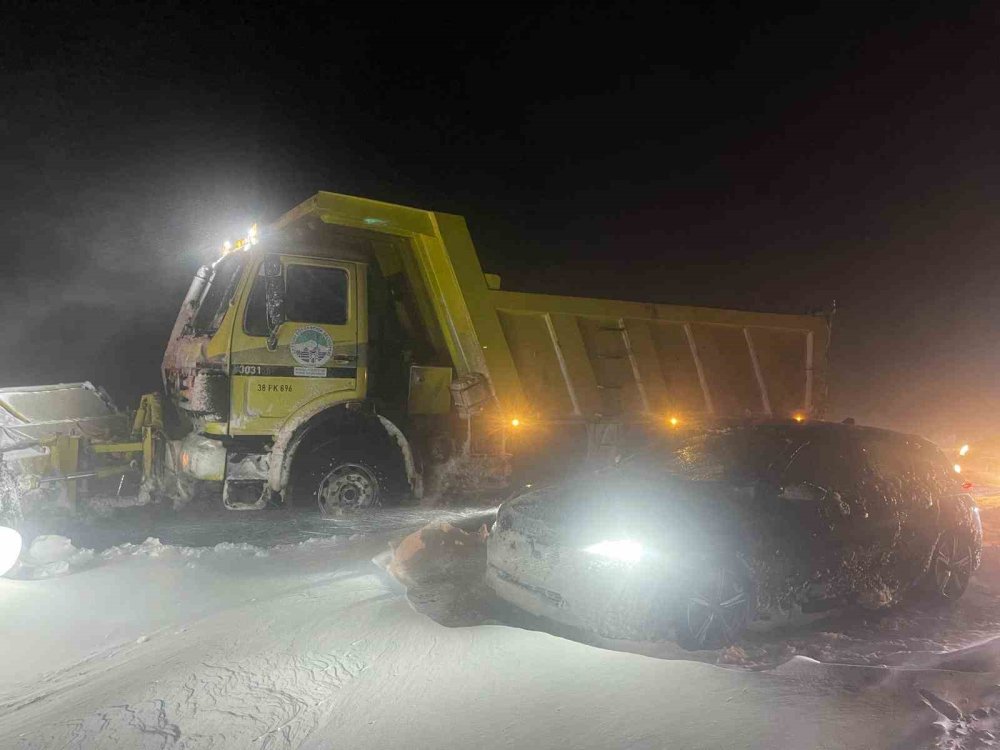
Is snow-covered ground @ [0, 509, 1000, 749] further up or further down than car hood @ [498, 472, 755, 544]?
further down

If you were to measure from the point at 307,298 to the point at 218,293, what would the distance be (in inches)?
39.2

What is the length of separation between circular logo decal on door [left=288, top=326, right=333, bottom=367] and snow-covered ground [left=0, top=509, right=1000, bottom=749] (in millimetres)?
2523

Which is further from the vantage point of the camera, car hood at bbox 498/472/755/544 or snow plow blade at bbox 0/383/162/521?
snow plow blade at bbox 0/383/162/521

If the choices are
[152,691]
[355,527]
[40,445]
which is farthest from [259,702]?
[40,445]

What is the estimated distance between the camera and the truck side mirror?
22.4 feet

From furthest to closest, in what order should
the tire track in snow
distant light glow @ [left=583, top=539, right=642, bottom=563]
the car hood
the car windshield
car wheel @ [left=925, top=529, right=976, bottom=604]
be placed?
1. car wheel @ [left=925, top=529, right=976, bottom=604]
2. the car windshield
3. the car hood
4. distant light glow @ [left=583, top=539, right=642, bottom=563]
5. the tire track in snow

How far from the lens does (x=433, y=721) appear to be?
2.88 metres

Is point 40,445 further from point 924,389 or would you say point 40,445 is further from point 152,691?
point 924,389

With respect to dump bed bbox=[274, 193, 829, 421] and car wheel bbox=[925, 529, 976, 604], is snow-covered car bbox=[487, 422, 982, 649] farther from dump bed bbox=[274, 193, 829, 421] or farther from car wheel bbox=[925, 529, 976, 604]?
dump bed bbox=[274, 193, 829, 421]

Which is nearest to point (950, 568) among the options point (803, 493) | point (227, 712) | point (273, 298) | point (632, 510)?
point (803, 493)

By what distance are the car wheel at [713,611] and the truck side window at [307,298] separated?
4638 millimetres

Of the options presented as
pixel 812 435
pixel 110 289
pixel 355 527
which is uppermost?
pixel 110 289

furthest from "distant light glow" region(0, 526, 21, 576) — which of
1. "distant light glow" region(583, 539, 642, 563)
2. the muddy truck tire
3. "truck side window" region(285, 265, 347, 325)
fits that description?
"distant light glow" region(583, 539, 642, 563)

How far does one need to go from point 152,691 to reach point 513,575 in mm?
2147
